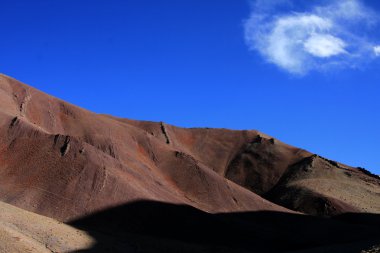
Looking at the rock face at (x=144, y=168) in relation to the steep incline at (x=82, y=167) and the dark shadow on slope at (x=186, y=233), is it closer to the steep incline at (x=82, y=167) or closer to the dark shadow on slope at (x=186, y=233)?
the steep incline at (x=82, y=167)

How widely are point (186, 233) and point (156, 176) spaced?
19.8 m

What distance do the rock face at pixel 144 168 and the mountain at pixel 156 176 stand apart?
0.14 meters

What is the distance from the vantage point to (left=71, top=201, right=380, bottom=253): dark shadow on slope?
4138cm

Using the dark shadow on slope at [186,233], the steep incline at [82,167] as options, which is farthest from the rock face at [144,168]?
the dark shadow on slope at [186,233]

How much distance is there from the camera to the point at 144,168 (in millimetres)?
63656

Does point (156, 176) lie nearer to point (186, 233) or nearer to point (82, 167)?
point (82, 167)

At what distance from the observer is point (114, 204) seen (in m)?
47.1

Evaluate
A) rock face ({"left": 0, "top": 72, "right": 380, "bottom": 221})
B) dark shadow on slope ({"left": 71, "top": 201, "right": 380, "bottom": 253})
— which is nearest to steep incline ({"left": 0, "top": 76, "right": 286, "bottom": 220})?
rock face ({"left": 0, "top": 72, "right": 380, "bottom": 221})

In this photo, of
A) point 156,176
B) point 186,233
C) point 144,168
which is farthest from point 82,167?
point 156,176

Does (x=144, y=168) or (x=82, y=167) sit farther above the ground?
(x=144, y=168)

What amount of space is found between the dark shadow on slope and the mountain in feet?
0.59

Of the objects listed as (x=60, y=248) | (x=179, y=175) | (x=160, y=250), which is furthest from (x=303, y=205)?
(x=60, y=248)

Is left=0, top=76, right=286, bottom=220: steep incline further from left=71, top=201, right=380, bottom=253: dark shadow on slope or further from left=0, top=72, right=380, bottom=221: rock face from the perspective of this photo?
left=71, top=201, right=380, bottom=253: dark shadow on slope

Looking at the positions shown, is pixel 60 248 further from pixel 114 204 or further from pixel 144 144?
pixel 144 144
